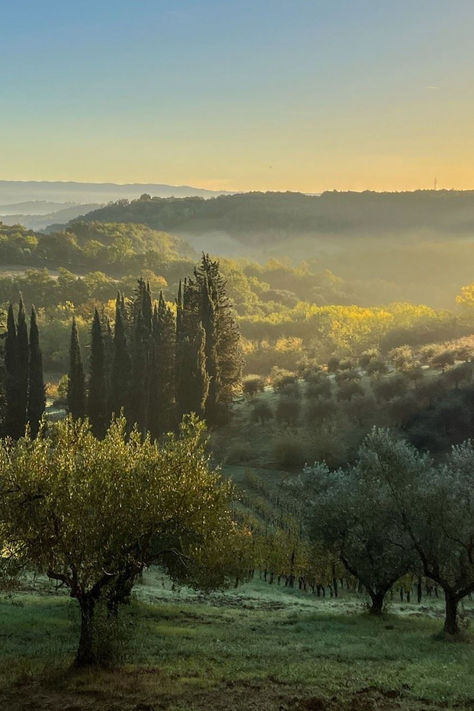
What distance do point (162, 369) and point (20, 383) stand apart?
20682 millimetres

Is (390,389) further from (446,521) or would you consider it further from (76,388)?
(446,521)

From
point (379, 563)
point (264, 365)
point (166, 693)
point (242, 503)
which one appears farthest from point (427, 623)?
point (264, 365)

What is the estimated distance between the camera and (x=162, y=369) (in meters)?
94.9

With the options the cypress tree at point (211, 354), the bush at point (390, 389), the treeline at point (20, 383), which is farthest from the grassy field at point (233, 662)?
the bush at point (390, 389)

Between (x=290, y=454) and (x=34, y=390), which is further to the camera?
(x=290, y=454)

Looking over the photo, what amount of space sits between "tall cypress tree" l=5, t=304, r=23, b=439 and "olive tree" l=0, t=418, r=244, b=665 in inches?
2319

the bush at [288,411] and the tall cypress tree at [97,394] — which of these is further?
the bush at [288,411]

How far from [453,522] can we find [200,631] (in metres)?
14.6

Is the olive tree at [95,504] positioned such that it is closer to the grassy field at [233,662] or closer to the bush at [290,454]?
the grassy field at [233,662]

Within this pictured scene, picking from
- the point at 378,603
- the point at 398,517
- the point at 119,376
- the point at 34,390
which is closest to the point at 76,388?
the point at 119,376

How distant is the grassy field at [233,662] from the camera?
75.1 feet

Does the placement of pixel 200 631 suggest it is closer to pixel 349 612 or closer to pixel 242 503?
pixel 349 612

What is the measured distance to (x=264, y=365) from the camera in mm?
170250

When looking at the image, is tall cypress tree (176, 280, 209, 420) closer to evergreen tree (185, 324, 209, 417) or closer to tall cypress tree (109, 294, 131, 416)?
evergreen tree (185, 324, 209, 417)
